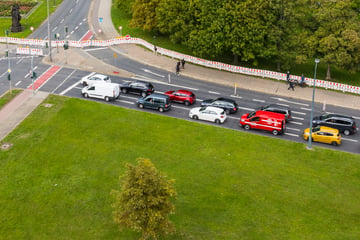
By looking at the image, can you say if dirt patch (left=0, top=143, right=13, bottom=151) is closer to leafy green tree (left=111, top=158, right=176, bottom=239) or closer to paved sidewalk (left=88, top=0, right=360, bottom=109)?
leafy green tree (left=111, top=158, right=176, bottom=239)

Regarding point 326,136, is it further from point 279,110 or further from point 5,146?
point 5,146

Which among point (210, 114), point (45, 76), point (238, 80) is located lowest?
point (210, 114)

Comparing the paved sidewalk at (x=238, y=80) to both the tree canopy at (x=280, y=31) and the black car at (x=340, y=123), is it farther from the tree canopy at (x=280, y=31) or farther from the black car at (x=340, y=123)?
the black car at (x=340, y=123)

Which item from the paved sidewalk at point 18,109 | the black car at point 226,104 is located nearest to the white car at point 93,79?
the paved sidewalk at point 18,109

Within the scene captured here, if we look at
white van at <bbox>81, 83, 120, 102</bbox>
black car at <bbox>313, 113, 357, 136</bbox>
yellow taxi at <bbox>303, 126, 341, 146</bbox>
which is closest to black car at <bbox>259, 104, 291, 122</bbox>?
black car at <bbox>313, 113, 357, 136</bbox>

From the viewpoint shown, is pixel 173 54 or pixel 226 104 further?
pixel 173 54

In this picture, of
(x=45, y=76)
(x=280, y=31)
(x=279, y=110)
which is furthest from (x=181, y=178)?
(x=45, y=76)
